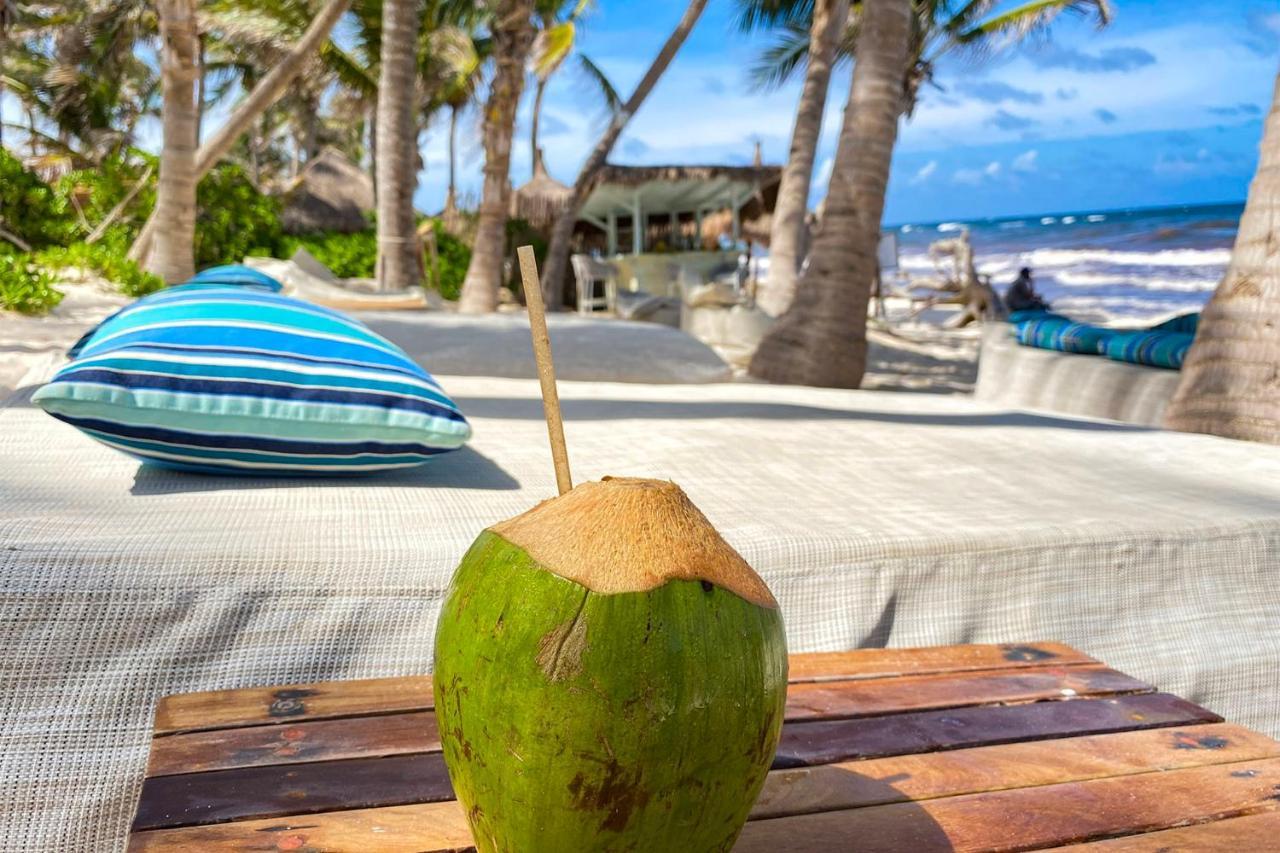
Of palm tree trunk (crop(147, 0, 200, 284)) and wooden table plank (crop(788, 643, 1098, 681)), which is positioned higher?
palm tree trunk (crop(147, 0, 200, 284))

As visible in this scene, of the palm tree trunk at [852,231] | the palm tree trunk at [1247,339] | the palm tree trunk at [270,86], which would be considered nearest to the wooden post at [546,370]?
the palm tree trunk at [1247,339]

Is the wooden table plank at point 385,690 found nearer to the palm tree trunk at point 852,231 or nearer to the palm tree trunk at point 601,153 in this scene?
the palm tree trunk at point 852,231

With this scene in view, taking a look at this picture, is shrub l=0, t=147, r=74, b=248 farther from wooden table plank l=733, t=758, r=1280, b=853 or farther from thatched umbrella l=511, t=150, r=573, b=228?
wooden table plank l=733, t=758, r=1280, b=853

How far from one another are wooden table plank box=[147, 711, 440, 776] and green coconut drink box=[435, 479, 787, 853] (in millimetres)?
280

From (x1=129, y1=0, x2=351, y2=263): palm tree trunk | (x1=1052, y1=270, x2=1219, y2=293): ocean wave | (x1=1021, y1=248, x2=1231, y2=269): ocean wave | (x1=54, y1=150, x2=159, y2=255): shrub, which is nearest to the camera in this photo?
(x1=129, y1=0, x2=351, y2=263): palm tree trunk

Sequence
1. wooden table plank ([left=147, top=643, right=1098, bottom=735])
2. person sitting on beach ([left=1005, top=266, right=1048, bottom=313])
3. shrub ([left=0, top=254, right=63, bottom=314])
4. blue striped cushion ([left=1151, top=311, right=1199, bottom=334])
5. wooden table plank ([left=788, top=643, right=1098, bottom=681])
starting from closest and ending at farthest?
wooden table plank ([left=147, top=643, right=1098, bottom=735])
wooden table plank ([left=788, top=643, right=1098, bottom=681])
blue striped cushion ([left=1151, top=311, right=1199, bottom=334])
shrub ([left=0, top=254, right=63, bottom=314])
person sitting on beach ([left=1005, top=266, right=1048, bottom=313])

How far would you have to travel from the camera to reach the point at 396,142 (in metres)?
8.16

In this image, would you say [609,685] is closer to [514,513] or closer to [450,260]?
[514,513]

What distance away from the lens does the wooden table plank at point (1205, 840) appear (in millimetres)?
830

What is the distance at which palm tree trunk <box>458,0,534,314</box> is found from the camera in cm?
905

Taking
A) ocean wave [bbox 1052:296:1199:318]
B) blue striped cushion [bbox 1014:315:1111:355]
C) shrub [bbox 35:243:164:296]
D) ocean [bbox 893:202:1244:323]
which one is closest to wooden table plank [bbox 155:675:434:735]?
blue striped cushion [bbox 1014:315:1111:355]

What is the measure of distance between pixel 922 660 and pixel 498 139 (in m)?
8.92

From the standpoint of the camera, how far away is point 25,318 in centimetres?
630

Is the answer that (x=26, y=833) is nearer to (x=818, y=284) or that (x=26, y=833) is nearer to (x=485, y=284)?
(x=818, y=284)
